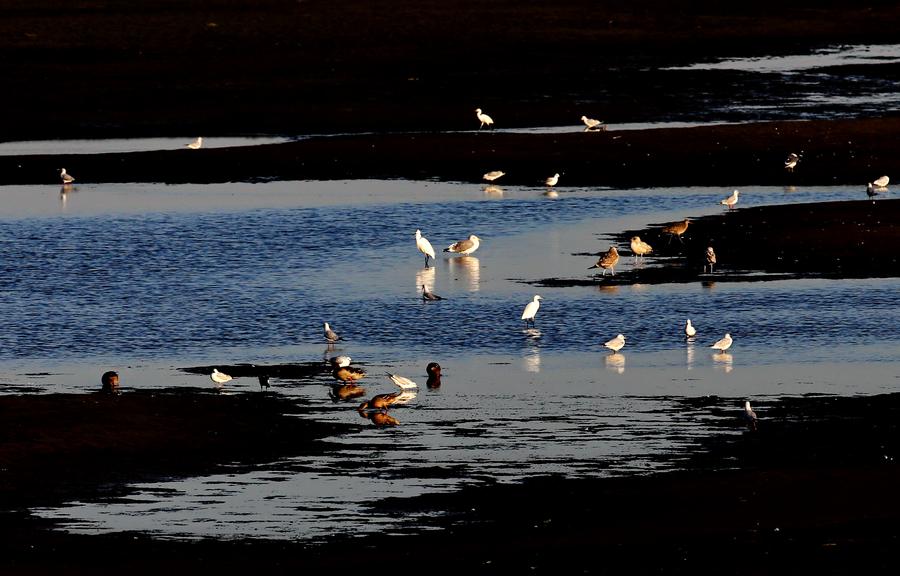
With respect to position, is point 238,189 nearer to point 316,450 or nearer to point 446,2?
point 316,450

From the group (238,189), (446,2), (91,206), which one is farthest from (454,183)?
(446,2)

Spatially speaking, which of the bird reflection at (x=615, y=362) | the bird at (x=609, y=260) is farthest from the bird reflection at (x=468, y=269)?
the bird reflection at (x=615, y=362)

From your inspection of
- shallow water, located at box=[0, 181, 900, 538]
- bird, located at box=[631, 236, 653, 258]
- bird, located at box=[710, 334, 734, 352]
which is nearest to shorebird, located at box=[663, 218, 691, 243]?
shallow water, located at box=[0, 181, 900, 538]

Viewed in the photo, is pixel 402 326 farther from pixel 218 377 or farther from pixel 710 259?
pixel 710 259

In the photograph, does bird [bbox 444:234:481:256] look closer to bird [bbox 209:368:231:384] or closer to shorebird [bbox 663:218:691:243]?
shorebird [bbox 663:218:691:243]

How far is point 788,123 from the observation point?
4656 cm

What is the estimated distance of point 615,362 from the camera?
24.4 meters

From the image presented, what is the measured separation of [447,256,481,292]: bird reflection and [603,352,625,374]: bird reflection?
17.8ft

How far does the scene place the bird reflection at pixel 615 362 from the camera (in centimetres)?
2392

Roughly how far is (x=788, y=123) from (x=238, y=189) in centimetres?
1370

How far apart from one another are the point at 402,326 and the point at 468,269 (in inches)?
182

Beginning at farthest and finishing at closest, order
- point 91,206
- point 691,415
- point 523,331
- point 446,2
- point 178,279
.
Result: point 446,2, point 91,206, point 178,279, point 523,331, point 691,415

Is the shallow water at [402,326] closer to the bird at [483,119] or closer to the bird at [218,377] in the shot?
the bird at [218,377]

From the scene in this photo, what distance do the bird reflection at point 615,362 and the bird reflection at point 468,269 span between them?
5.43 m
